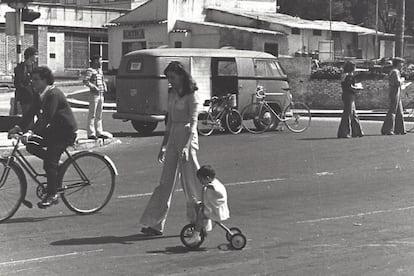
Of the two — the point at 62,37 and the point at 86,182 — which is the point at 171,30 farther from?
the point at 86,182

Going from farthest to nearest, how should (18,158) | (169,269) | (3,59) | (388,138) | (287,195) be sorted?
1. (3,59)
2. (388,138)
3. (287,195)
4. (18,158)
5. (169,269)

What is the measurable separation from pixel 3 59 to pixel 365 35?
2355 centimetres

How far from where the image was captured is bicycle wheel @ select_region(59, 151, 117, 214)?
29.5 feet

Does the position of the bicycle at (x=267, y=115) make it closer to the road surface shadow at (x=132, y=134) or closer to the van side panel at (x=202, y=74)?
the van side panel at (x=202, y=74)

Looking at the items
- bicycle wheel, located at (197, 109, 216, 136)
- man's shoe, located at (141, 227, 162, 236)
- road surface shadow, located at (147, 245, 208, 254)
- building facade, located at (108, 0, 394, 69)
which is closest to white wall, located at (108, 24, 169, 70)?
building facade, located at (108, 0, 394, 69)

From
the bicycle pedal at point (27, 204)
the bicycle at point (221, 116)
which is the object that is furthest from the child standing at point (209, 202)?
the bicycle at point (221, 116)

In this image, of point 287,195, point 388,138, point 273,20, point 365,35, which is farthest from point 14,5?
point 365,35

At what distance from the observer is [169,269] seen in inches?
258

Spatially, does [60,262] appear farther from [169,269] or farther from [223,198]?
[223,198]

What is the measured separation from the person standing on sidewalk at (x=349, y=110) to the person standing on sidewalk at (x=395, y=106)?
1.02 metres

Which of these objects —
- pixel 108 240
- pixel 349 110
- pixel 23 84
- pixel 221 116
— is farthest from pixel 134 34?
pixel 108 240

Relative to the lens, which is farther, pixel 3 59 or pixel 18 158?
pixel 3 59

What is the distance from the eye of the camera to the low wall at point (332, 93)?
30.7 meters

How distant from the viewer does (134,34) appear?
42.2 m
